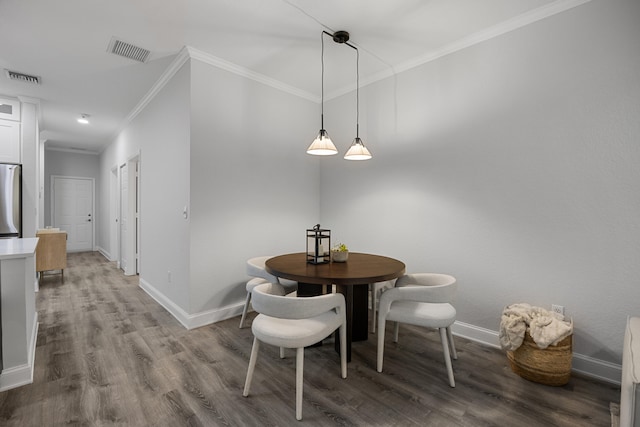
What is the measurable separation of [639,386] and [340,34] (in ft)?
9.75

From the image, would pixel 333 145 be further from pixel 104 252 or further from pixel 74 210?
pixel 74 210

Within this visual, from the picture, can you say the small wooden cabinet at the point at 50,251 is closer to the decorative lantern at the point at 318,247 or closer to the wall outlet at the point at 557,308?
the decorative lantern at the point at 318,247

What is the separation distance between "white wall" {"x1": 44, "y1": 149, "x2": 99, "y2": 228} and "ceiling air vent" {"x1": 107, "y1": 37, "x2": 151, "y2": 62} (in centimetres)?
547

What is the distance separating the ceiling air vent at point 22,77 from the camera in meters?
3.45

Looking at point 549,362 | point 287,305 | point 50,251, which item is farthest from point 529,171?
point 50,251

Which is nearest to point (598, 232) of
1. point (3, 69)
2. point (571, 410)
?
point (571, 410)

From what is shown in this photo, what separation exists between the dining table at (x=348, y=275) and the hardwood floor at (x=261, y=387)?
244 mm

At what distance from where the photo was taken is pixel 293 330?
1771 millimetres

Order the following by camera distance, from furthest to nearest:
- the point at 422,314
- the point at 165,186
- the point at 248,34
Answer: the point at 165,186 < the point at 248,34 < the point at 422,314

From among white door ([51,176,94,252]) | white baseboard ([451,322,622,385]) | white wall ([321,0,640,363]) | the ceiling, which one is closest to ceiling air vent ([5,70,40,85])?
the ceiling

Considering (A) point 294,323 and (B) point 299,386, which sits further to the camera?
(A) point 294,323

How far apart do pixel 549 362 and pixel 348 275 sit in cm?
152

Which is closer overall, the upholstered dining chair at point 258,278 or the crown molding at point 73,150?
the upholstered dining chair at point 258,278

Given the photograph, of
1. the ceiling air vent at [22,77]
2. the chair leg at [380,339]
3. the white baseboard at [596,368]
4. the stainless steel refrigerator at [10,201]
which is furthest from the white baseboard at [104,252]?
the white baseboard at [596,368]
